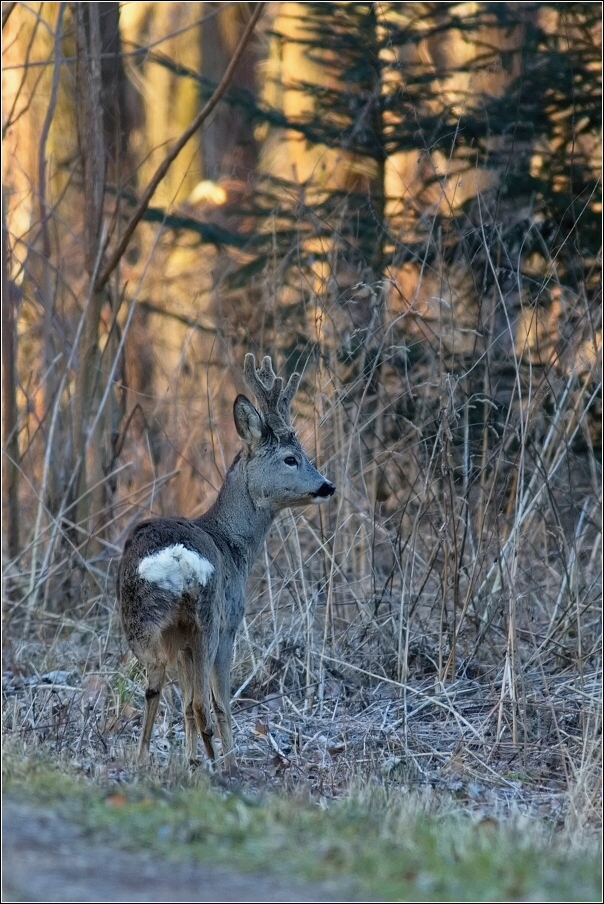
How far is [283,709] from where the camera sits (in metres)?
7.41

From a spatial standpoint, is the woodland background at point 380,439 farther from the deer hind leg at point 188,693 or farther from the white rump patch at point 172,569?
the white rump patch at point 172,569

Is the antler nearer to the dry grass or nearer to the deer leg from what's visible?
the dry grass

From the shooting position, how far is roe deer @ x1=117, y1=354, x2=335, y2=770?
19.0 ft

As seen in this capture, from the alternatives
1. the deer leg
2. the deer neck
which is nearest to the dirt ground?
Answer: the deer leg

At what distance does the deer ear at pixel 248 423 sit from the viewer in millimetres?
6957

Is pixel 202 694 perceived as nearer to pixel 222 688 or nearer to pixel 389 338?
pixel 222 688

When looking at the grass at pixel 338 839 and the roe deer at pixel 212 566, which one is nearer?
the grass at pixel 338 839

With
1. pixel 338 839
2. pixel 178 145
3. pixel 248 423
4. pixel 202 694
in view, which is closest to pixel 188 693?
pixel 202 694

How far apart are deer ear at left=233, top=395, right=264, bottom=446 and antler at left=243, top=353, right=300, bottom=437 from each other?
7 cm

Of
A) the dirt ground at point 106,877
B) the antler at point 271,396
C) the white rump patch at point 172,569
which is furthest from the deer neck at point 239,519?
the dirt ground at point 106,877

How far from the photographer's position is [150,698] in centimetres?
597

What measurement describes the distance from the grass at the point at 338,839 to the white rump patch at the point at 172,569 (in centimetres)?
96

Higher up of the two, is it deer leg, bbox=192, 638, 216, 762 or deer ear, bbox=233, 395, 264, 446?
deer ear, bbox=233, 395, 264, 446

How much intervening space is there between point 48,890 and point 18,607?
5.81 metres
